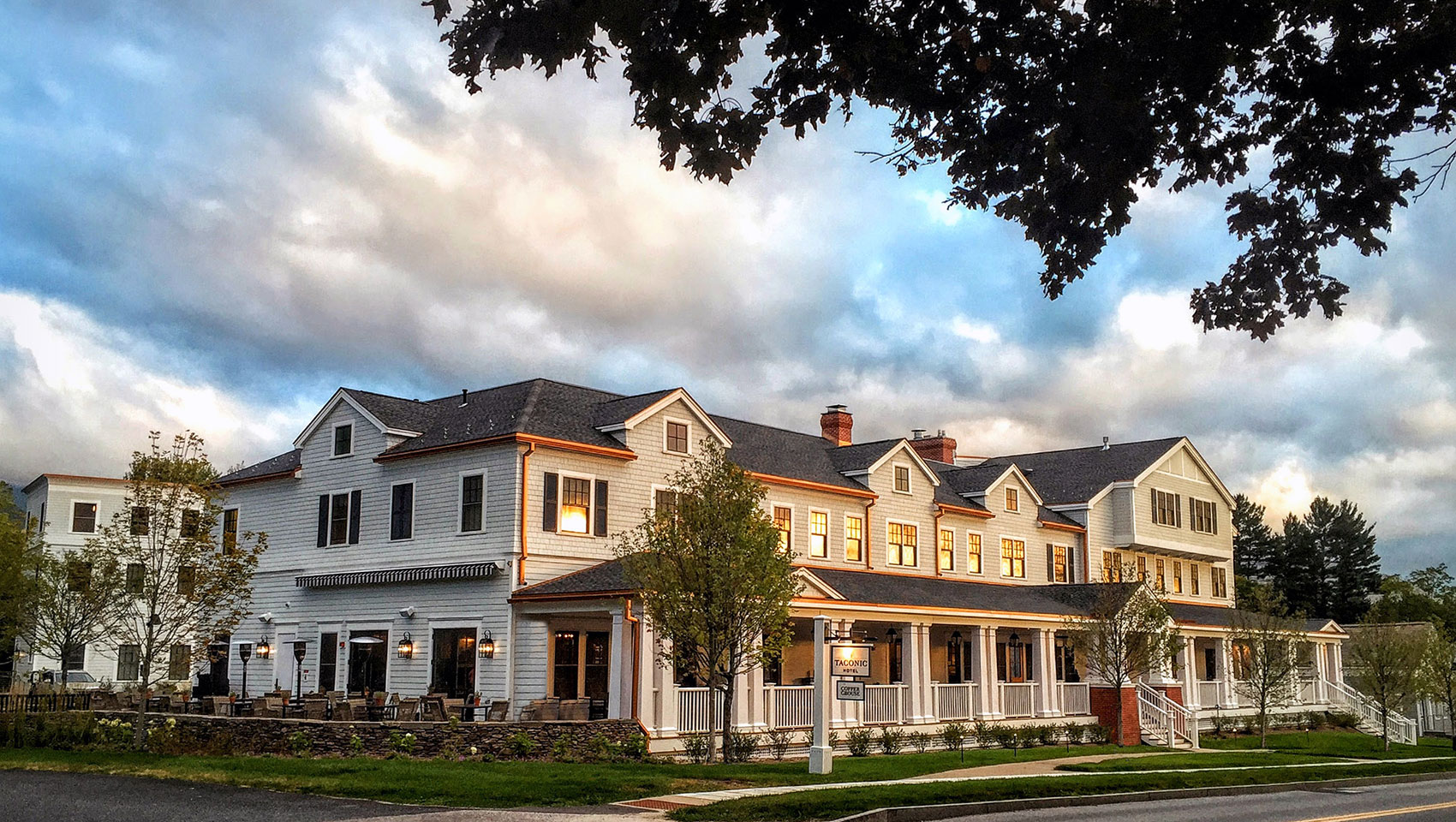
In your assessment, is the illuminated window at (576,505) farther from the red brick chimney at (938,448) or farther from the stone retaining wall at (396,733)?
the red brick chimney at (938,448)

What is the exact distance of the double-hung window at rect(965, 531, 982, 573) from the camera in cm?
4169

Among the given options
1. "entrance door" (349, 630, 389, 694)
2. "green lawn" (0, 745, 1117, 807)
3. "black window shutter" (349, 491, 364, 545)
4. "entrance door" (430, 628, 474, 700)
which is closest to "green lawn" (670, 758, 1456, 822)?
"green lawn" (0, 745, 1117, 807)

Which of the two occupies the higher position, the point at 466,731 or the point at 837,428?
the point at 837,428

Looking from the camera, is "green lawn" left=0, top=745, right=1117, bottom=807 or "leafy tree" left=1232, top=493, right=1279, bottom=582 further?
"leafy tree" left=1232, top=493, right=1279, bottom=582

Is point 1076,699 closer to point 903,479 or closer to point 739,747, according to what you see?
point 903,479

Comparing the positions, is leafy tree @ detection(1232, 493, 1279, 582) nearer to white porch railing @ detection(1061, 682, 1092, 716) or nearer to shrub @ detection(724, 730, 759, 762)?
white porch railing @ detection(1061, 682, 1092, 716)

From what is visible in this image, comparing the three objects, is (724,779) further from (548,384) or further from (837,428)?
(837,428)

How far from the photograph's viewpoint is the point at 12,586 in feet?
135

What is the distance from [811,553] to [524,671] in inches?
402

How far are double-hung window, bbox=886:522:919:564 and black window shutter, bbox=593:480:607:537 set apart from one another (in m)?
10.9

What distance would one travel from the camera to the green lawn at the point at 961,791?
16.3m

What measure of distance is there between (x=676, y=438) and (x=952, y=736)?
10.3 m

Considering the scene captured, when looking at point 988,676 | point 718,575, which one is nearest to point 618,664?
point 718,575

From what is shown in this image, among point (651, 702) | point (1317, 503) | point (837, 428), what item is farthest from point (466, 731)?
point (1317, 503)
